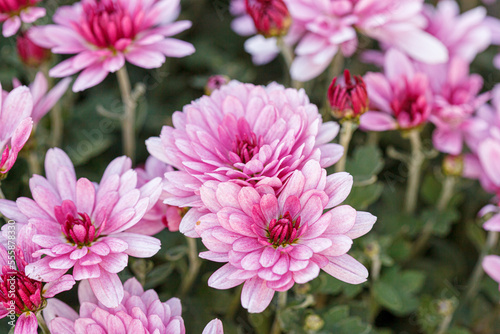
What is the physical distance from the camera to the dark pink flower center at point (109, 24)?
841 mm

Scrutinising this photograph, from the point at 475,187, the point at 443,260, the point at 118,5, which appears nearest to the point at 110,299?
the point at 118,5

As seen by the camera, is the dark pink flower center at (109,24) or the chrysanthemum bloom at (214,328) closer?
the chrysanthemum bloom at (214,328)

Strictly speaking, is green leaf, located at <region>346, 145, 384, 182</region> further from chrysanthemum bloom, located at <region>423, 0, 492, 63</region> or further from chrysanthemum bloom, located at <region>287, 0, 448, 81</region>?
chrysanthemum bloom, located at <region>423, 0, 492, 63</region>

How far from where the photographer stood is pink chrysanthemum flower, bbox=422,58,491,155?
98 cm

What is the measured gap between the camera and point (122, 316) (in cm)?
62

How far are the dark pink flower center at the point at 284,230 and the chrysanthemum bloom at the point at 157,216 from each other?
157 mm

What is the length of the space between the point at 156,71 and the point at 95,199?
0.67 metres

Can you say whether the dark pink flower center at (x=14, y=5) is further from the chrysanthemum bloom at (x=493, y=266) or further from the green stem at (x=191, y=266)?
the chrysanthemum bloom at (x=493, y=266)

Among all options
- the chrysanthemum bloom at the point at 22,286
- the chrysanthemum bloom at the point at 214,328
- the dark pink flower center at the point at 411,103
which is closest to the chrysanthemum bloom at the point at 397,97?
the dark pink flower center at the point at 411,103

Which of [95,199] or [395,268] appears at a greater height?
[95,199]

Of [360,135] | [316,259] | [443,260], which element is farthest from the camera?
[360,135]

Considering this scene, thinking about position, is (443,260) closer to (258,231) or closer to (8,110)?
(258,231)

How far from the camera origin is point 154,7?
0.92 meters

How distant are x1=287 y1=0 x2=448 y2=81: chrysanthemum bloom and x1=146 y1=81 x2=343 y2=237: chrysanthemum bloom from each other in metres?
0.27
